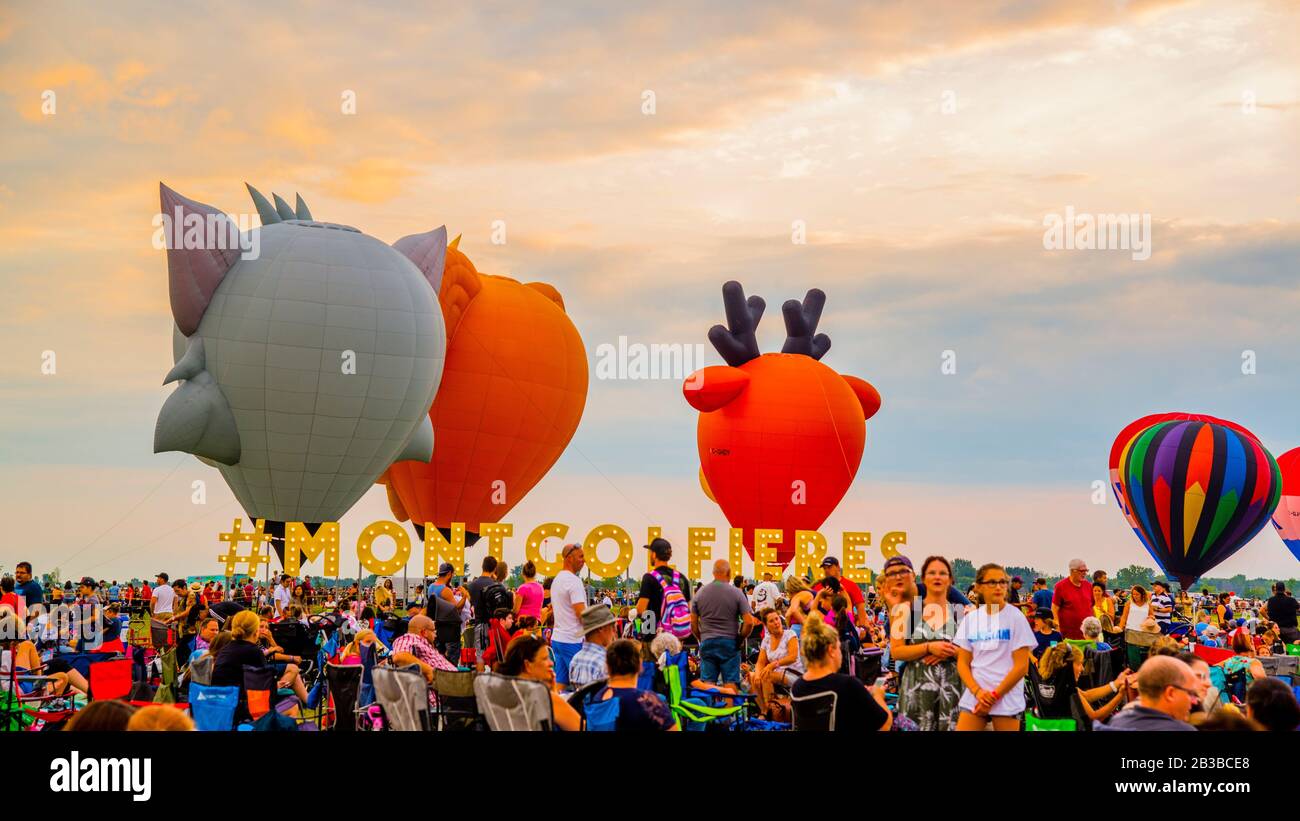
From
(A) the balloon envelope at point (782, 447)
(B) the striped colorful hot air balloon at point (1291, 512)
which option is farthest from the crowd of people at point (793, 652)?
(B) the striped colorful hot air balloon at point (1291, 512)

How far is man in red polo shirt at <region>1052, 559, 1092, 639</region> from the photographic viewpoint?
50.4ft

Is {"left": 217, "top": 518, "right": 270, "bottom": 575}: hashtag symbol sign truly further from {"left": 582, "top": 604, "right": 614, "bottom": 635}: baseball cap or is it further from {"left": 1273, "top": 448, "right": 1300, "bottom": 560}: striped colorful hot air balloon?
{"left": 1273, "top": 448, "right": 1300, "bottom": 560}: striped colorful hot air balloon

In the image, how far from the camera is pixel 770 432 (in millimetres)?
34844

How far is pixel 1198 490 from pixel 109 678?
35.0 m

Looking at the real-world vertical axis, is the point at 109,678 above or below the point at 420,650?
below

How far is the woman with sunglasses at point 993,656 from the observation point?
27.2ft

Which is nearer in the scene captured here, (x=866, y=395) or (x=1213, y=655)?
(x=1213, y=655)

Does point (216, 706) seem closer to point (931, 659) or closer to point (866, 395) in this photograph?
point (931, 659)

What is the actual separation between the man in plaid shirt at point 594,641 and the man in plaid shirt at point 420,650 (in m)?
1.74

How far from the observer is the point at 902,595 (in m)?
9.52

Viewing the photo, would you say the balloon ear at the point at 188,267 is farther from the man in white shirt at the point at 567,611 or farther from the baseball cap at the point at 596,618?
the baseball cap at the point at 596,618

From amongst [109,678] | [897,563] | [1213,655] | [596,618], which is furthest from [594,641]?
[1213,655]

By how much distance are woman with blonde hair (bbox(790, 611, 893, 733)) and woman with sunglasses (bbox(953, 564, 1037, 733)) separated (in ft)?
2.08
